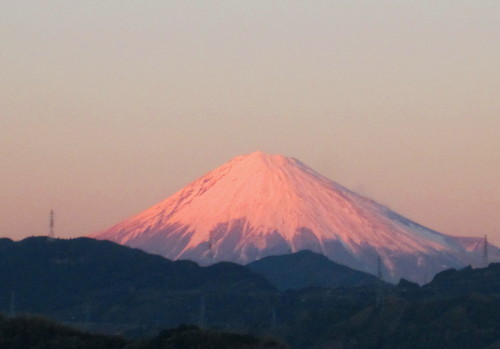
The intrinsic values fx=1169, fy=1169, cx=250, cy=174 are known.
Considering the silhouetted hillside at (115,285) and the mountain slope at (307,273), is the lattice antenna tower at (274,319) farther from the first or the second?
the mountain slope at (307,273)

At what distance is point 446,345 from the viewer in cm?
5450

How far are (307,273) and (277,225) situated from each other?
51.0 m

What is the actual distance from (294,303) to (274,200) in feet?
320

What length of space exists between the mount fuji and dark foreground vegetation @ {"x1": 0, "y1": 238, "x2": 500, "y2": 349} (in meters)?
67.0

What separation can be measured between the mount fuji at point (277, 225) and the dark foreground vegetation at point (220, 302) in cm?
6699

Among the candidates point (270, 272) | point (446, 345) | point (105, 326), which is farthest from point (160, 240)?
point (446, 345)

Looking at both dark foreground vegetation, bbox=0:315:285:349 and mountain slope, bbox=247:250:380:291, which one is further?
mountain slope, bbox=247:250:380:291

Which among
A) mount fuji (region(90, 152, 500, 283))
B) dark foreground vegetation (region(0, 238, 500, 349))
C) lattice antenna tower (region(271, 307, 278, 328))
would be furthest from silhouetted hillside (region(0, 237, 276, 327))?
mount fuji (region(90, 152, 500, 283))

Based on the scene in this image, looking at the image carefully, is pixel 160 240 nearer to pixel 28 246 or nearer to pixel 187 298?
pixel 28 246

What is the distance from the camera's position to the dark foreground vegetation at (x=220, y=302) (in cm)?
5625

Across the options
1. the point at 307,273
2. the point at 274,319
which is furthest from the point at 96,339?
the point at 307,273

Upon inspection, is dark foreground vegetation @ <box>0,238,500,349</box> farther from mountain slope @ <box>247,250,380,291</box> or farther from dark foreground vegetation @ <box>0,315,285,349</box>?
mountain slope @ <box>247,250,380,291</box>

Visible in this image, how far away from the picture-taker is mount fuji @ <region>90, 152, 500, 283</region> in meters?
159

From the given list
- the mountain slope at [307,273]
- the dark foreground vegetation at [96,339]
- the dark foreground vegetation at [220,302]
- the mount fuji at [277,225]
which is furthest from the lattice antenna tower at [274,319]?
the mount fuji at [277,225]
